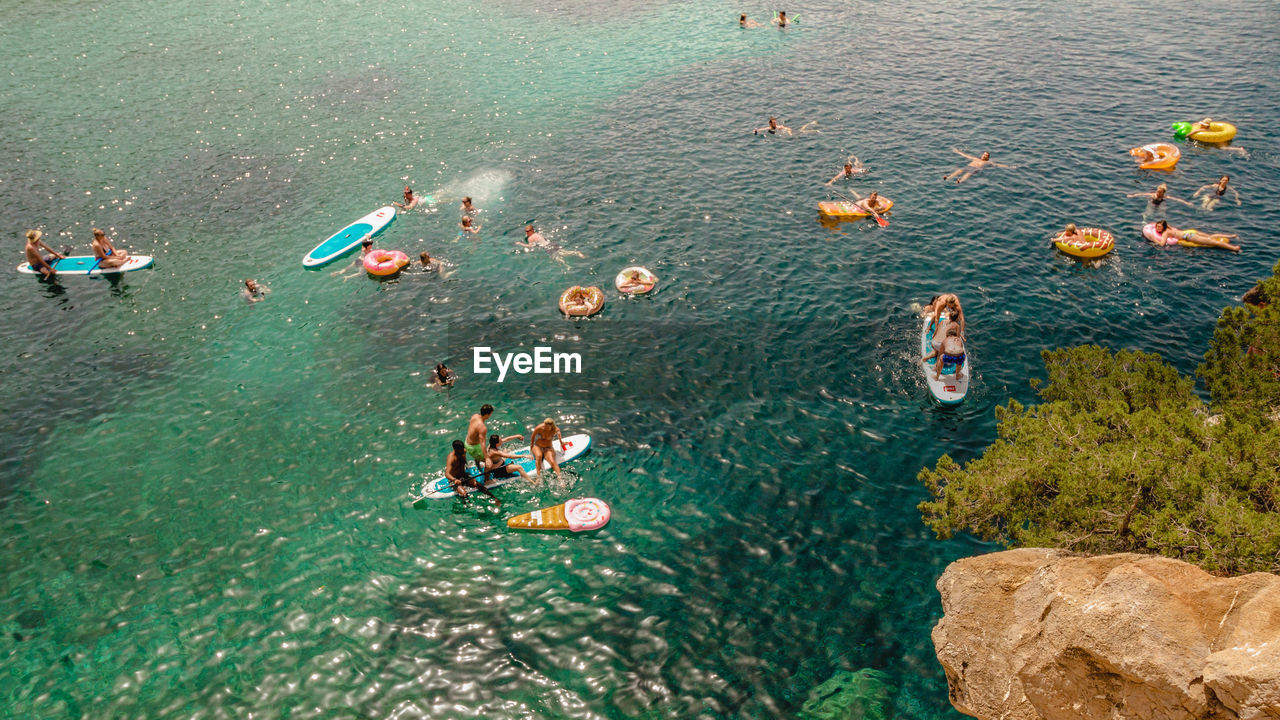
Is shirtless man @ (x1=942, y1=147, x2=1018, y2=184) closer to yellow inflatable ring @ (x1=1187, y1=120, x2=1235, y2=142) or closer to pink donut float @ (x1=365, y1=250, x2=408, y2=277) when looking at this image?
yellow inflatable ring @ (x1=1187, y1=120, x2=1235, y2=142)

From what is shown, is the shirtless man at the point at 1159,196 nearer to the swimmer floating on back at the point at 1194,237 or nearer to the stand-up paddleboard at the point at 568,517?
the swimmer floating on back at the point at 1194,237

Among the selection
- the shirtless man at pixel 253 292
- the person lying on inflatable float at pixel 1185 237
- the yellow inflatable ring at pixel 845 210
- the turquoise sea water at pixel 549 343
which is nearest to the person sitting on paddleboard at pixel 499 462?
the turquoise sea water at pixel 549 343

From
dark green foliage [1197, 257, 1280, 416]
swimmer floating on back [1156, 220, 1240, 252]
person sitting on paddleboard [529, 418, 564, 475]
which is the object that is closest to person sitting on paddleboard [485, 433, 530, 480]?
person sitting on paddleboard [529, 418, 564, 475]

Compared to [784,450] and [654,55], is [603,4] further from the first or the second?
[784,450]

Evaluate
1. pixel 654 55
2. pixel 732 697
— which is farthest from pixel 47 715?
pixel 654 55

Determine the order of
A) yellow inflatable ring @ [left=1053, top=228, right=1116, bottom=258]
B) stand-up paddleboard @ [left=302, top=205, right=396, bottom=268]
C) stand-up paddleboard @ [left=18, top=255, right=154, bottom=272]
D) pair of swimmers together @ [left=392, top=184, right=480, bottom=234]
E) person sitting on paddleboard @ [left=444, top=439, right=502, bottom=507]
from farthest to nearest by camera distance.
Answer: pair of swimmers together @ [left=392, top=184, right=480, bottom=234], stand-up paddleboard @ [left=302, top=205, right=396, bottom=268], stand-up paddleboard @ [left=18, top=255, right=154, bottom=272], yellow inflatable ring @ [left=1053, top=228, right=1116, bottom=258], person sitting on paddleboard @ [left=444, top=439, right=502, bottom=507]

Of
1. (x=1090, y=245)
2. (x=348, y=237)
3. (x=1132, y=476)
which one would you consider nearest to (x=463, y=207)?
(x=348, y=237)
